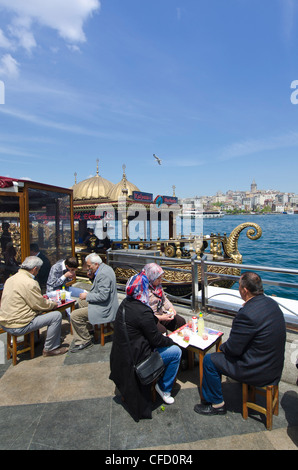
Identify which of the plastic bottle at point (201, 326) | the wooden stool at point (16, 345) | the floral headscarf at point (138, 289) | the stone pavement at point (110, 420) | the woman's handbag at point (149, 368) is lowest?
the stone pavement at point (110, 420)

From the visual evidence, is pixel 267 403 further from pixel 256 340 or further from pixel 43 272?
pixel 43 272

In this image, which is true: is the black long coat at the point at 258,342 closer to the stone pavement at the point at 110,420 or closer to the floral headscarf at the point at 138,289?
the stone pavement at the point at 110,420

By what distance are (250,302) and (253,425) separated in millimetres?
1293

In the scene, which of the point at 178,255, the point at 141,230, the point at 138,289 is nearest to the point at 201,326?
the point at 138,289

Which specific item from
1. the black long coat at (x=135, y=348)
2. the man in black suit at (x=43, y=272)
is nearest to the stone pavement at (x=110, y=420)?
the black long coat at (x=135, y=348)

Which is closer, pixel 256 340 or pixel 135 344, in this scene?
pixel 256 340

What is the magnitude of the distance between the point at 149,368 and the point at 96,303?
1761 mm

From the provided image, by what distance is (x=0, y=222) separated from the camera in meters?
5.12

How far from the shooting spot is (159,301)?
11.8 ft

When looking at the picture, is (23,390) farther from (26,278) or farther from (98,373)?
(26,278)

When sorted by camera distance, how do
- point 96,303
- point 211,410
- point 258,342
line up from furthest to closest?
point 96,303, point 211,410, point 258,342

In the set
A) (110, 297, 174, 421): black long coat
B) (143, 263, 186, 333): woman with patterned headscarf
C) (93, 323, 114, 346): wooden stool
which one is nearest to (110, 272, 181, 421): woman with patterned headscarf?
(110, 297, 174, 421): black long coat

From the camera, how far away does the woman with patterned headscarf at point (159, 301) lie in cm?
316

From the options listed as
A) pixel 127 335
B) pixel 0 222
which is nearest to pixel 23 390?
pixel 127 335
